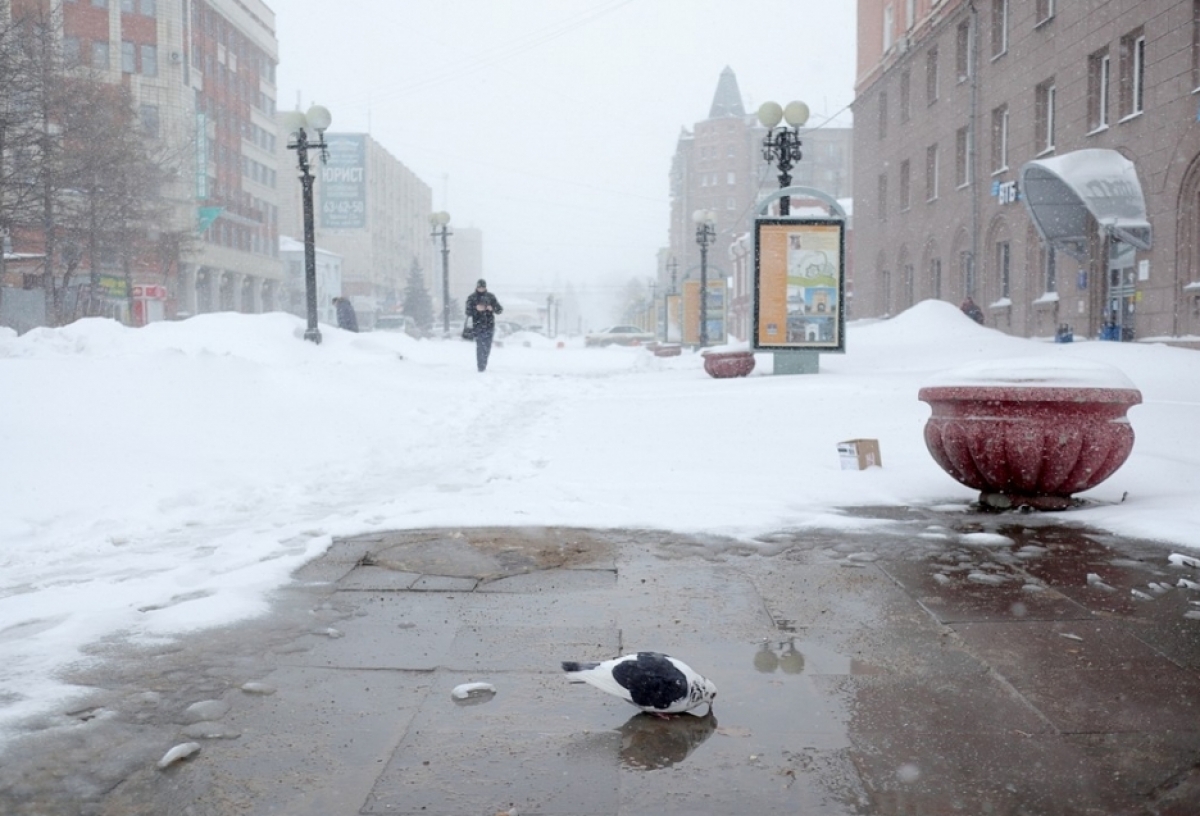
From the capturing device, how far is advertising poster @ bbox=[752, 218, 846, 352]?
54.9ft

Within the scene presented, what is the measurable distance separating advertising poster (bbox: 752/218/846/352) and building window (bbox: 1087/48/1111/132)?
9.44 meters

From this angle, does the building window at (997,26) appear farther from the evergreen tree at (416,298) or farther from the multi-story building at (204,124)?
the evergreen tree at (416,298)

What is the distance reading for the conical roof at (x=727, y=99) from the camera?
10719 cm

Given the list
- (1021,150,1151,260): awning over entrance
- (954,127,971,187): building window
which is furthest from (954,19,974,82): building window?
(1021,150,1151,260): awning over entrance

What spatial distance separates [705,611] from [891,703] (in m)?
1.13

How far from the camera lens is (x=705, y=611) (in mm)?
4062

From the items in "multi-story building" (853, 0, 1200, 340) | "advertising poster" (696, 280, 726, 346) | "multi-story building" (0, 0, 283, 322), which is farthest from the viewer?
"multi-story building" (0, 0, 283, 322)

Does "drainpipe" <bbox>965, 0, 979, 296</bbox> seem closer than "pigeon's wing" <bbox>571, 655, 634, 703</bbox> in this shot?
No

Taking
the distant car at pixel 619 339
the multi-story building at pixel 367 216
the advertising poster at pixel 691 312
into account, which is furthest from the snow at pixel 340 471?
the multi-story building at pixel 367 216

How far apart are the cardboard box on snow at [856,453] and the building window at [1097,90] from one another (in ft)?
58.6

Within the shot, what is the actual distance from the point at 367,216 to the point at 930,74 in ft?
207

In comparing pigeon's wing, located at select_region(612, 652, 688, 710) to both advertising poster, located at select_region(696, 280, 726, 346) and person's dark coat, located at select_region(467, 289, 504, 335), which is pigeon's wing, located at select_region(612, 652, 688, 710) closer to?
person's dark coat, located at select_region(467, 289, 504, 335)

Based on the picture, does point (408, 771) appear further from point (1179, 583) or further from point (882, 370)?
point (882, 370)

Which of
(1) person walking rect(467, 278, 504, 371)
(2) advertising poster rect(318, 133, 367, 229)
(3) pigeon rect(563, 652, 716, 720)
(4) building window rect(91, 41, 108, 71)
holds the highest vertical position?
(4) building window rect(91, 41, 108, 71)
